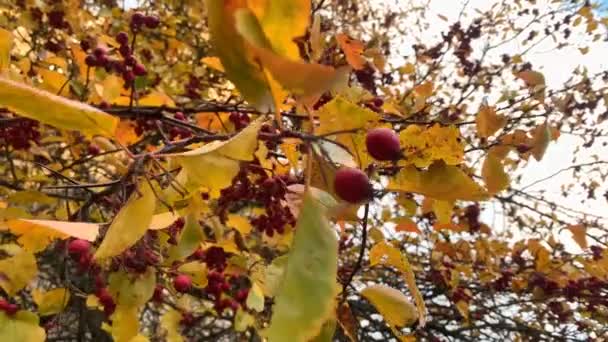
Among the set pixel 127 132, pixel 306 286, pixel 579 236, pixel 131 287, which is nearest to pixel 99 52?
pixel 127 132

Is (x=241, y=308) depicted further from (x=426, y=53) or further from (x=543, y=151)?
(x=426, y=53)

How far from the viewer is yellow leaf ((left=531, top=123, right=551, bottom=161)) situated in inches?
47.3

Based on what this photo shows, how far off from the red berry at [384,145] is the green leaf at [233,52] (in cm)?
16

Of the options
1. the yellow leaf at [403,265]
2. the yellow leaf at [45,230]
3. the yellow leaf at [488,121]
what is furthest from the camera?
the yellow leaf at [488,121]

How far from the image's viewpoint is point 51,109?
586mm

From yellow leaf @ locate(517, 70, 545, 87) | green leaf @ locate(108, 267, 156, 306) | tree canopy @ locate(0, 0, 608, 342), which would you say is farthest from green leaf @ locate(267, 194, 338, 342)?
yellow leaf @ locate(517, 70, 545, 87)

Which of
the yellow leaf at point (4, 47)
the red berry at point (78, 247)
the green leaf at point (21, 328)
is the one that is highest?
the yellow leaf at point (4, 47)

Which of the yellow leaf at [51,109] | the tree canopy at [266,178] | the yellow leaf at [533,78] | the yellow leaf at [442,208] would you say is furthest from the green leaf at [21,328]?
the yellow leaf at [533,78]

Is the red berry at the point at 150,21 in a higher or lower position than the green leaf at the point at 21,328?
higher

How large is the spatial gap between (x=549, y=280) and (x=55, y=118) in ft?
6.72

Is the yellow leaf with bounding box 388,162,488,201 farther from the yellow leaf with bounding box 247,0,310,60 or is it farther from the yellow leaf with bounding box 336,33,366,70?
the yellow leaf with bounding box 336,33,366,70

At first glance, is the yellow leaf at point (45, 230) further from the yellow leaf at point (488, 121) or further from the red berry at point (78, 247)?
the yellow leaf at point (488, 121)

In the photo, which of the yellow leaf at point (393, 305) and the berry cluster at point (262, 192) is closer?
the yellow leaf at point (393, 305)

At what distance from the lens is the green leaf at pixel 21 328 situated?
106 centimetres
